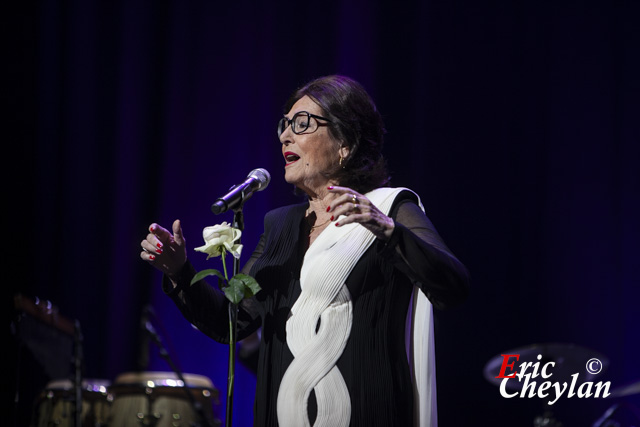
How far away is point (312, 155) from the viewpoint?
1927 mm

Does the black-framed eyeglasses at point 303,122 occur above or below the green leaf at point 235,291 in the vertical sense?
above

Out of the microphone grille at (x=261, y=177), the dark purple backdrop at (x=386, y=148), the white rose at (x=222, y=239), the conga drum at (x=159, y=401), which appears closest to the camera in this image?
the white rose at (x=222, y=239)

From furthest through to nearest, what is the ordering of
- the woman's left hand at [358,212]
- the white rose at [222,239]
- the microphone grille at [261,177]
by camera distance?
the microphone grille at [261,177], the white rose at [222,239], the woman's left hand at [358,212]

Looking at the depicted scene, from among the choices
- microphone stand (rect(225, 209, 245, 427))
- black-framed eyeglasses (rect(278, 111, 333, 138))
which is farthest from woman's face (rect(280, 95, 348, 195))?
microphone stand (rect(225, 209, 245, 427))

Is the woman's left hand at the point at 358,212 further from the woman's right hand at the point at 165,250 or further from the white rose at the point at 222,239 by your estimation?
the woman's right hand at the point at 165,250

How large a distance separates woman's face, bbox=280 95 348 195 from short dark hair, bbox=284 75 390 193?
23 millimetres

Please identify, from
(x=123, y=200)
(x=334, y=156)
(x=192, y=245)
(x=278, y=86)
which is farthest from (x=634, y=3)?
(x=123, y=200)

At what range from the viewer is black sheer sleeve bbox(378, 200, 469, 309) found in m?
1.48

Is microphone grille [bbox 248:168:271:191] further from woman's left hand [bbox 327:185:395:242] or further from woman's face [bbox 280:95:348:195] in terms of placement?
woman's left hand [bbox 327:185:395:242]

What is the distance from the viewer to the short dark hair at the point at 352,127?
196 cm

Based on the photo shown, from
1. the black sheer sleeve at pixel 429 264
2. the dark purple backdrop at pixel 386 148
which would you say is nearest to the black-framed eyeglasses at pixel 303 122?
the black sheer sleeve at pixel 429 264

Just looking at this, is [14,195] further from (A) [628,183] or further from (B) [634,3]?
(B) [634,3]

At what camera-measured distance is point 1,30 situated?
135 inches

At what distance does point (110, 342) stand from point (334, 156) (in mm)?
2080
